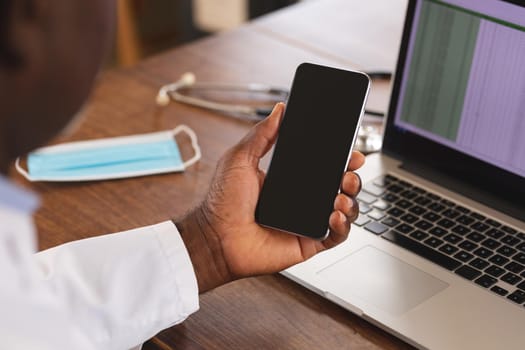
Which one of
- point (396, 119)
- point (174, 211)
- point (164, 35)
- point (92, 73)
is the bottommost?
point (164, 35)

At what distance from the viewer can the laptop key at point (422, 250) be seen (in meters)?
0.98

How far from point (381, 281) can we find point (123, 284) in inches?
11.5

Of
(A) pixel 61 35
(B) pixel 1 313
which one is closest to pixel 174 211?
(B) pixel 1 313

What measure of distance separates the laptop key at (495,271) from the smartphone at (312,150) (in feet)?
0.66

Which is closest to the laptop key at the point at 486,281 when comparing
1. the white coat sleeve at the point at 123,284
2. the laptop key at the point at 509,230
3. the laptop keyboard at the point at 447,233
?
the laptop keyboard at the point at 447,233

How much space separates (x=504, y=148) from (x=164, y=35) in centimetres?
241

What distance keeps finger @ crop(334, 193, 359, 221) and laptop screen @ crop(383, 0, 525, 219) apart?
9.3 inches

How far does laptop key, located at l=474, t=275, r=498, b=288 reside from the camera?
3.11 feet

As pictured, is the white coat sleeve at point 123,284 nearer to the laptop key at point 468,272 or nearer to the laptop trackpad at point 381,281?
the laptop trackpad at point 381,281

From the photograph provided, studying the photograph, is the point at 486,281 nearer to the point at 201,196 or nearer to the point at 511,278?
the point at 511,278

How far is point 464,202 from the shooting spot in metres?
1.10

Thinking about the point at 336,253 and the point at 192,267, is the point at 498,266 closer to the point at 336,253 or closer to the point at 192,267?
the point at 336,253

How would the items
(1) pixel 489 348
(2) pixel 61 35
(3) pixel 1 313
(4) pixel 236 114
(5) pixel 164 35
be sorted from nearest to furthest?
(2) pixel 61 35, (3) pixel 1 313, (1) pixel 489 348, (4) pixel 236 114, (5) pixel 164 35

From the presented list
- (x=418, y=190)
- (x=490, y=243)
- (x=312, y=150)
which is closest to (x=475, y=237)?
(x=490, y=243)
